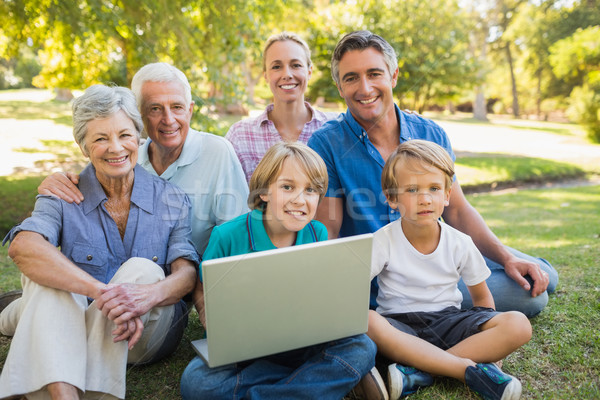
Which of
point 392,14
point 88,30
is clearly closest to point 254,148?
point 88,30

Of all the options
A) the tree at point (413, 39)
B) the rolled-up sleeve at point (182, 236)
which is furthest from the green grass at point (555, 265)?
the tree at point (413, 39)

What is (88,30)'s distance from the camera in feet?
18.3

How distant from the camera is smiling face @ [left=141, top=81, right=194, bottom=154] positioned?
260 cm

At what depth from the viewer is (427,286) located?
2.32 meters

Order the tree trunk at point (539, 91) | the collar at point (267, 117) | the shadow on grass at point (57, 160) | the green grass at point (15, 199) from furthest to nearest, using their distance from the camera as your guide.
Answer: the tree trunk at point (539, 91) → the shadow on grass at point (57, 160) → the green grass at point (15, 199) → the collar at point (267, 117)

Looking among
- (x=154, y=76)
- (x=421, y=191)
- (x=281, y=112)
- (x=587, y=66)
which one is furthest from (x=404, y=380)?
(x=587, y=66)

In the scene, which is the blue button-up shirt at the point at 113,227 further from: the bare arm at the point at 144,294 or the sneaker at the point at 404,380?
the sneaker at the point at 404,380

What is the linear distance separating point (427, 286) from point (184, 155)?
1.51m

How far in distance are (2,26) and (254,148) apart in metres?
4.17

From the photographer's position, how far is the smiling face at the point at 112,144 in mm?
2174

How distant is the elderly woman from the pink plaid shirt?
1.03 meters

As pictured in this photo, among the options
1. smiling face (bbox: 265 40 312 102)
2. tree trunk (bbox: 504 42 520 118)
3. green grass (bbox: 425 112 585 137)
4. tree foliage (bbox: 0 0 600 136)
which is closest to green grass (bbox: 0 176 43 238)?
tree foliage (bbox: 0 0 600 136)

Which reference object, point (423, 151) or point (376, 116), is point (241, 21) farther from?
point (423, 151)

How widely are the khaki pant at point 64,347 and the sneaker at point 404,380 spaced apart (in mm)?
1113
